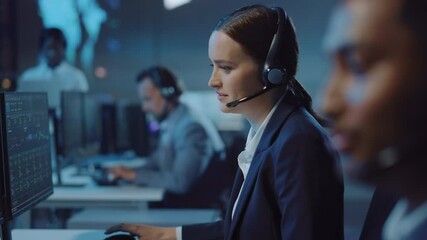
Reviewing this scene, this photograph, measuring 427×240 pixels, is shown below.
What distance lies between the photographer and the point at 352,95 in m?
0.31

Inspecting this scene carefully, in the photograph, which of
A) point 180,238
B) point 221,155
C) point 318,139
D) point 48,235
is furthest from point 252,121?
point 221,155

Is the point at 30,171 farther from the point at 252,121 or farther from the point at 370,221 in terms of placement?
the point at 370,221

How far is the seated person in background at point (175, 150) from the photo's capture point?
107 inches

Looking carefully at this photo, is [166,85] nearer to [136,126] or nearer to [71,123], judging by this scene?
[136,126]

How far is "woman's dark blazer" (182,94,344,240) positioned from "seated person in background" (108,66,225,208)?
156 cm

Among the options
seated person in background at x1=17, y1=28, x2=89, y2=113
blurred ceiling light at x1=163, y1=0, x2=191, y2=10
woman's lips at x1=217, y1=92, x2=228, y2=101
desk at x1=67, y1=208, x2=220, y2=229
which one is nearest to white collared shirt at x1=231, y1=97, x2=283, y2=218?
woman's lips at x1=217, y1=92, x2=228, y2=101

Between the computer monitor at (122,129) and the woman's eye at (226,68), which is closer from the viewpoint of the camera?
the woman's eye at (226,68)

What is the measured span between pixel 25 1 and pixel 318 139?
3.77 m

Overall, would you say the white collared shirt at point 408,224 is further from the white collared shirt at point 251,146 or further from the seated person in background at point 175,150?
the seated person in background at point 175,150

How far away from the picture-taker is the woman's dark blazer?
39.1 inches

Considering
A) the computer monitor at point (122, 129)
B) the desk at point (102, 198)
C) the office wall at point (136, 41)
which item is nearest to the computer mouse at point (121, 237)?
the desk at point (102, 198)

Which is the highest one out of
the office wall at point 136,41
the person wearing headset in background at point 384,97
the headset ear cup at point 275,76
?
the office wall at point 136,41

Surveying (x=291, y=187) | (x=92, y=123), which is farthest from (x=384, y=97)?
(x=92, y=123)

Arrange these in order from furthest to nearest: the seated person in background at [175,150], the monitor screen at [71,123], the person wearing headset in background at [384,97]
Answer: the seated person in background at [175,150] < the monitor screen at [71,123] < the person wearing headset in background at [384,97]
